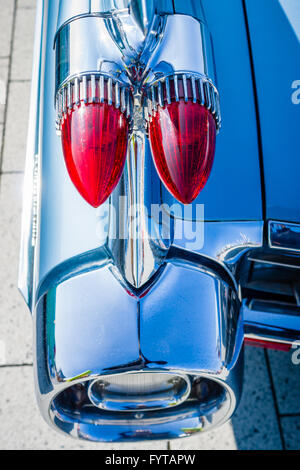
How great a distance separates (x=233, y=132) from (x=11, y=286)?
111 centimetres

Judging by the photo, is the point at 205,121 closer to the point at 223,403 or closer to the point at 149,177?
the point at 149,177

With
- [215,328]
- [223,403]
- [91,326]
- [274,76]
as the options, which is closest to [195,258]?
[215,328]

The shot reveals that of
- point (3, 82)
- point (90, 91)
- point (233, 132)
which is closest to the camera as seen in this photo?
point (90, 91)

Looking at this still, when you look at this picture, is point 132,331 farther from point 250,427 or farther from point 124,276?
point 250,427

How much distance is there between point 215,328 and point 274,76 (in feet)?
2.23

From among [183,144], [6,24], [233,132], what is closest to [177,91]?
[183,144]

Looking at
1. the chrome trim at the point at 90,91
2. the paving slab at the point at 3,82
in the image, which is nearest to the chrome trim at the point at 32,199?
the chrome trim at the point at 90,91

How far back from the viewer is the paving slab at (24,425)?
4.90 ft

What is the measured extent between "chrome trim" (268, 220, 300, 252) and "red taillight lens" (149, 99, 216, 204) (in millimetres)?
255

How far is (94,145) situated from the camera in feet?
2.68

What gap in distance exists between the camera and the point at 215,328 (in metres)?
0.94

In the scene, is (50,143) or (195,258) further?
(50,143)

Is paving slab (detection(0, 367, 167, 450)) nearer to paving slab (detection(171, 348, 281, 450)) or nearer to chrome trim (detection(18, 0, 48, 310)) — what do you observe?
paving slab (detection(171, 348, 281, 450))

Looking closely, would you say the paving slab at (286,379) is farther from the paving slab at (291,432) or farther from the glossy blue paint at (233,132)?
the glossy blue paint at (233,132)
